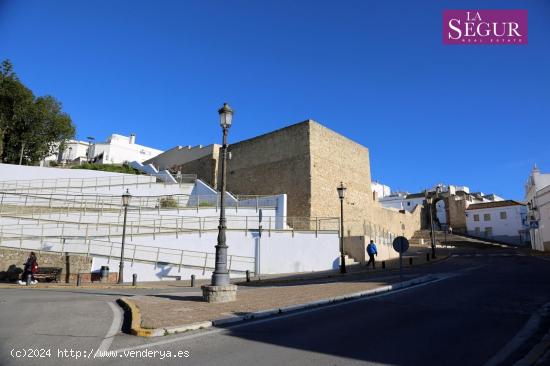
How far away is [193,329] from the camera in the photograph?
23.7 ft

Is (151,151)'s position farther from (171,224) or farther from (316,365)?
(316,365)

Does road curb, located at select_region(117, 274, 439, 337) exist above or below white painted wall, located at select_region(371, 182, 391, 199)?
below

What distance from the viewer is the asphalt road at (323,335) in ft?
17.5

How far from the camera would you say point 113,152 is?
213 ft

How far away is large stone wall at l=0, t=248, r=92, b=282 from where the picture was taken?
19.0 metres

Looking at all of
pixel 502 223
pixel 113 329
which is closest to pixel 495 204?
pixel 502 223

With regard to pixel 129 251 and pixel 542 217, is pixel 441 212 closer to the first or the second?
pixel 542 217

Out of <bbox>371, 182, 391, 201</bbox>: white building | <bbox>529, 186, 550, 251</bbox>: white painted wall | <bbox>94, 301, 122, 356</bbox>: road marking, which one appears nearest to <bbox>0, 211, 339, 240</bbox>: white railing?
<bbox>94, 301, 122, 356</bbox>: road marking

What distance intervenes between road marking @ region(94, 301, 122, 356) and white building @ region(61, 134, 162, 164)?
57679mm

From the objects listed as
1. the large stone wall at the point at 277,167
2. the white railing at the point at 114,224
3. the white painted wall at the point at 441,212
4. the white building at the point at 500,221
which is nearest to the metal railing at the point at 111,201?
the white railing at the point at 114,224

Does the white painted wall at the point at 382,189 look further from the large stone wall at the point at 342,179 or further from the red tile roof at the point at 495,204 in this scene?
the large stone wall at the point at 342,179

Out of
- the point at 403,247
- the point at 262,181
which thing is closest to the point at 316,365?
the point at 403,247

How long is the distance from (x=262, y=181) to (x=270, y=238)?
1326 cm

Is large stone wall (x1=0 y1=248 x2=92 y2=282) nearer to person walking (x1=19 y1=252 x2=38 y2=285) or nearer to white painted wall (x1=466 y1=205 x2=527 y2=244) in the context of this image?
person walking (x1=19 y1=252 x2=38 y2=285)
